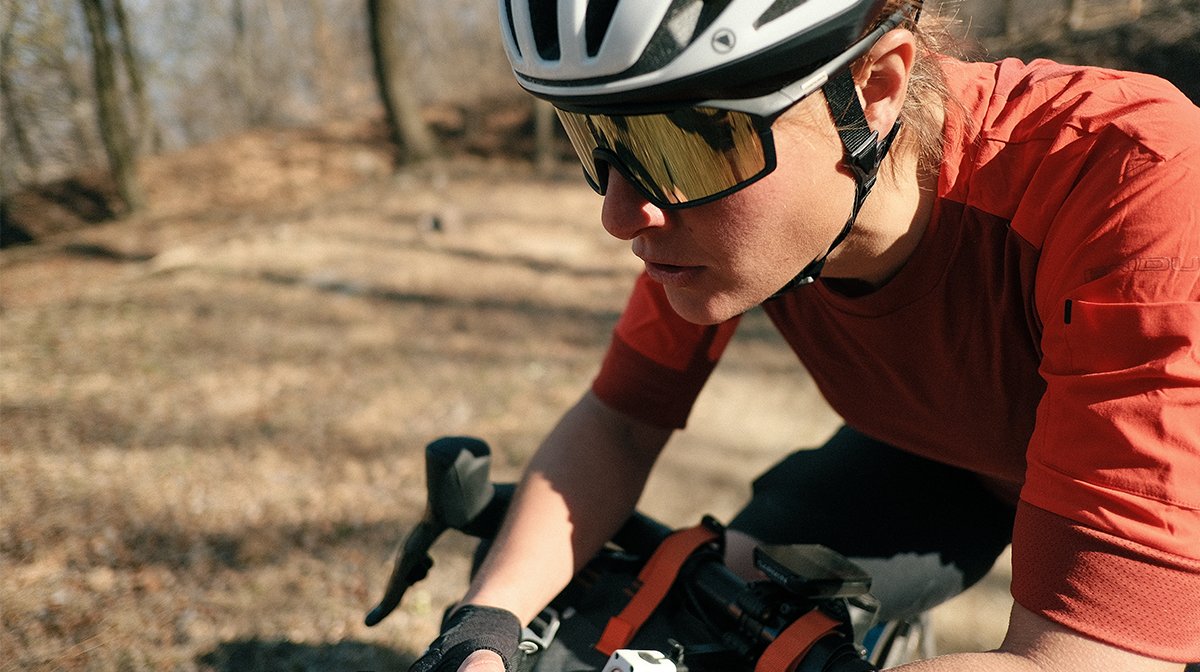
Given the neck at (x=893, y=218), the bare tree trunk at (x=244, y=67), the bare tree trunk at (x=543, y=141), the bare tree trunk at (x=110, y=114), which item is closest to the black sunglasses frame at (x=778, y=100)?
the neck at (x=893, y=218)

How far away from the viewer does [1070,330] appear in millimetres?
1198

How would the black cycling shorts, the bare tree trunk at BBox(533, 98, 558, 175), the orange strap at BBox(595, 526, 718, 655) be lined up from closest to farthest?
1. the orange strap at BBox(595, 526, 718, 655)
2. the black cycling shorts
3. the bare tree trunk at BBox(533, 98, 558, 175)

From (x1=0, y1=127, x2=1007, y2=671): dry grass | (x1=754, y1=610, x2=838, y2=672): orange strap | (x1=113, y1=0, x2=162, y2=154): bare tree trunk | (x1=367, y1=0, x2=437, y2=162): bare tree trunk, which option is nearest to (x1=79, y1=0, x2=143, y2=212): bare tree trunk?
(x1=113, y1=0, x2=162, y2=154): bare tree trunk

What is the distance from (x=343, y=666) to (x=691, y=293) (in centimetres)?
173

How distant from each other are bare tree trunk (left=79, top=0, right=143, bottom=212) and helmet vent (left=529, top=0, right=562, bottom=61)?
6.96m

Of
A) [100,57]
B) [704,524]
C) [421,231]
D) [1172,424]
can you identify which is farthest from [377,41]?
[1172,424]

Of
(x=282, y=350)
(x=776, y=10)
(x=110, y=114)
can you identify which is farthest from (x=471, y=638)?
(x=110, y=114)

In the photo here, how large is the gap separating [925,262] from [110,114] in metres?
8.06

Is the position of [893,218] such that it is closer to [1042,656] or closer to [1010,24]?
[1042,656]

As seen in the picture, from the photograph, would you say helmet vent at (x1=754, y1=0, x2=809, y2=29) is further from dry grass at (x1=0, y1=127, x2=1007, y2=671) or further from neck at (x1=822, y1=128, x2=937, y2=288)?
dry grass at (x1=0, y1=127, x2=1007, y2=671)

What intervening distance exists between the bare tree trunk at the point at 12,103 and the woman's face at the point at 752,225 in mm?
6463

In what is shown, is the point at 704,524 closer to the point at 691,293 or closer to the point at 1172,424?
the point at 691,293

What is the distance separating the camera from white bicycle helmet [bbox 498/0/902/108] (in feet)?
4.07

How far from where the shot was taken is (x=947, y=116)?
57.7 inches
